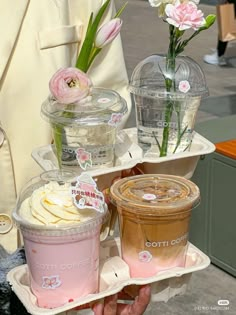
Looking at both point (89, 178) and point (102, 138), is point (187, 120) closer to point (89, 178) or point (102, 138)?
point (102, 138)

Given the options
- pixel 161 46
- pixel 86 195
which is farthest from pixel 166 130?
pixel 161 46

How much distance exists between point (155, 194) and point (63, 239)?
0.24 m

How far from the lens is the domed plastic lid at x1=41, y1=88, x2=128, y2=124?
1.46 metres

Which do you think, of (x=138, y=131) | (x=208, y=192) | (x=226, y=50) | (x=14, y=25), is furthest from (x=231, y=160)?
(x=226, y=50)

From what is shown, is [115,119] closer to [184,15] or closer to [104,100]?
[104,100]

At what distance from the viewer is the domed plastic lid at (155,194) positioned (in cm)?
136

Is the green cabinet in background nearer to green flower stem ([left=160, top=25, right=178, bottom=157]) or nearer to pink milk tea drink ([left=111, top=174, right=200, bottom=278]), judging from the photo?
green flower stem ([left=160, top=25, right=178, bottom=157])

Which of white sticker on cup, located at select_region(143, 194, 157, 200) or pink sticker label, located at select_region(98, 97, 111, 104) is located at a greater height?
pink sticker label, located at select_region(98, 97, 111, 104)

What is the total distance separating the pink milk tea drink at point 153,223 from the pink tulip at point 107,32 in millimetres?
337

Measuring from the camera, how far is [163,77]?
1.60m

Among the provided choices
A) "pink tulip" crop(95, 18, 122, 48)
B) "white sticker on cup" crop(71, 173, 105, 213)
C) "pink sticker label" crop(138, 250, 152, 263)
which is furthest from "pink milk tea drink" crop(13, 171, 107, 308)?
"pink tulip" crop(95, 18, 122, 48)

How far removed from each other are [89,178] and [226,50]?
785 cm

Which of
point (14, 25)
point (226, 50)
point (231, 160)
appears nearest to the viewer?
point (14, 25)

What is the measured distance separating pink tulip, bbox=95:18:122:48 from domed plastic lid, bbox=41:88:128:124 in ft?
A: 0.41
